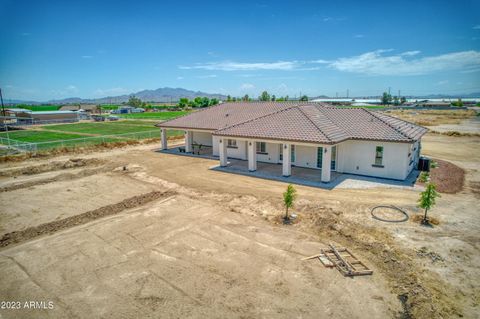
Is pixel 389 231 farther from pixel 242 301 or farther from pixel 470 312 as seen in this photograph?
pixel 242 301

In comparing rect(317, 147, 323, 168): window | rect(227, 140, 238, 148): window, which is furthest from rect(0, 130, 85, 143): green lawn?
rect(317, 147, 323, 168): window

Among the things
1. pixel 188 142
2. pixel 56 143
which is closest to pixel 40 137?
pixel 56 143

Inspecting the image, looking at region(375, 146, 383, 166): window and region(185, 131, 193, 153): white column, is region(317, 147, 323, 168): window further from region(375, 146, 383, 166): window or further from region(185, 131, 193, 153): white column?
region(185, 131, 193, 153): white column

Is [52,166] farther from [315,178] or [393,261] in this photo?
[393,261]

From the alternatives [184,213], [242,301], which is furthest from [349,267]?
[184,213]

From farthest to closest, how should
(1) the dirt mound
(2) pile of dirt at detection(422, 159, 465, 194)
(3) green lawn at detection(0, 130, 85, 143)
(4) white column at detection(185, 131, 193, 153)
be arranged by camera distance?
(3) green lawn at detection(0, 130, 85, 143)
(4) white column at detection(185, 131, 193, 153)
(1) the dirt mound
(2) pile of dirt at detection(422, 159, 465, 194)
